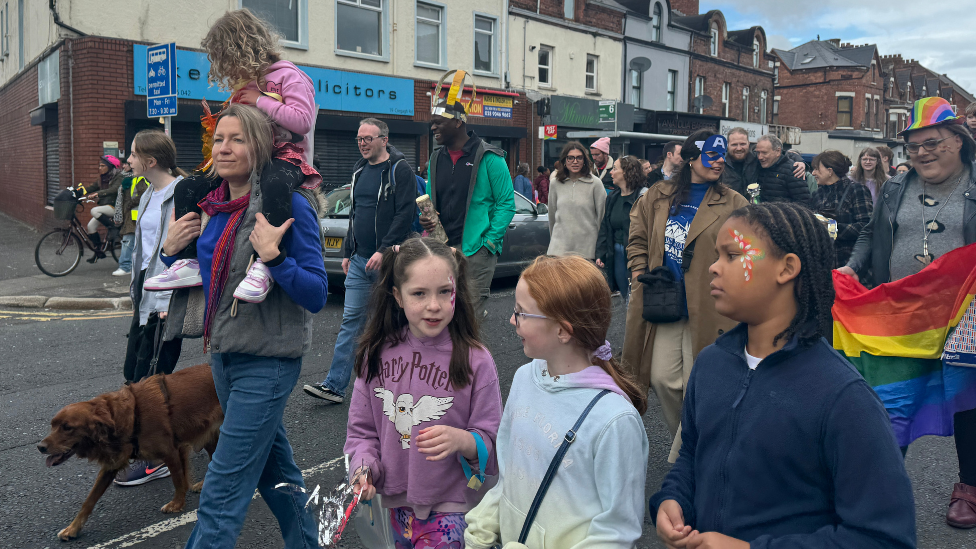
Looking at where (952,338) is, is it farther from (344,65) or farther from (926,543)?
(344,65)

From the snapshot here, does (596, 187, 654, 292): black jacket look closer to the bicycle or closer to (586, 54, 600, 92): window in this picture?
the bicycle

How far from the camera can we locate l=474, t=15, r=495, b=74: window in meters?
23.0

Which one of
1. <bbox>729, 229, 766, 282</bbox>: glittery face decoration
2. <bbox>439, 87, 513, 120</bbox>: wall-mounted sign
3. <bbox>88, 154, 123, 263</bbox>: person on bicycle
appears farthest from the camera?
<bbox>439, 87, 513, 120</bbox>: wall-mounted sign

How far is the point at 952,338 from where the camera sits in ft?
11.8

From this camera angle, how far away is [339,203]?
10117 millimetres

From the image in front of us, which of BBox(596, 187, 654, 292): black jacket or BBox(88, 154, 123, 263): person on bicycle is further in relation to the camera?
BBox(88, 154, 123, 263): person on bicycle

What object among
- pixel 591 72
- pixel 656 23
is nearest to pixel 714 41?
pixel 656 23

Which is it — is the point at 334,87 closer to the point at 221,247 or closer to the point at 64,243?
the point at 64,243

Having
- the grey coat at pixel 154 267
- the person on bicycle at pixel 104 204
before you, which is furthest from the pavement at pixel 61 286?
the grey coat at pixel 154 267

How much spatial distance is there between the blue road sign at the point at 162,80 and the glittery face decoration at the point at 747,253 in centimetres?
933

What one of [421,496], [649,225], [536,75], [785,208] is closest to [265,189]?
[421,496]

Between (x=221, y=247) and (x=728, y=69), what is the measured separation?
120ft

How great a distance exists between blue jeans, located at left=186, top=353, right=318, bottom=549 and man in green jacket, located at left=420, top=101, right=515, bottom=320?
2772 mm

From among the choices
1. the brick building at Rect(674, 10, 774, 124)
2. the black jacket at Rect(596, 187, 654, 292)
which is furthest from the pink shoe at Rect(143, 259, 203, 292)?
the brick building at Rect(674, 10, 774, 124)
